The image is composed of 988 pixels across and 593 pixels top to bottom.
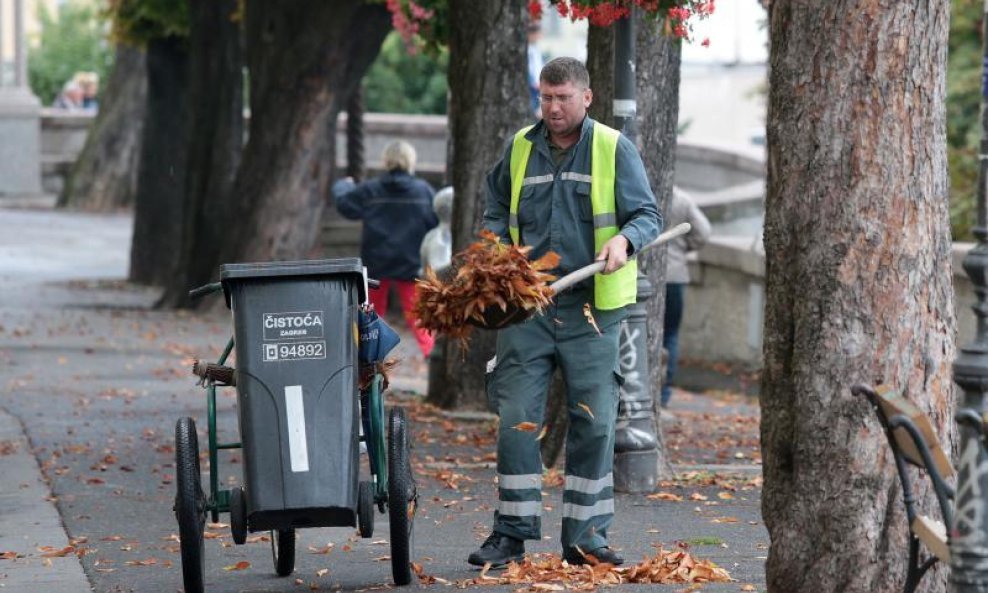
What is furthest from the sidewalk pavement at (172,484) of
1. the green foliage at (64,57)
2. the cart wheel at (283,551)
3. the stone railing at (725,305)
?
the green foliage at (64,57)

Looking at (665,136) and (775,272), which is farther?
(665,136)

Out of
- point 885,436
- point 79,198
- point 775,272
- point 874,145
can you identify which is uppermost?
point 874,145

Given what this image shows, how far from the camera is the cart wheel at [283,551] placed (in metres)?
7.11

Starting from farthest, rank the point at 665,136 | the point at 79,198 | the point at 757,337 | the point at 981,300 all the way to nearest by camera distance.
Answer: the point at 79,198, the point at 757,337, the point at 665,136, the point at 981,300

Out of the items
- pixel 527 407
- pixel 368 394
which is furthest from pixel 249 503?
pixel 527 407

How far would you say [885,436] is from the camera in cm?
539

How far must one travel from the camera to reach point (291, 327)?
21.7 feet

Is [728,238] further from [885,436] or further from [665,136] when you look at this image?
[885,436]

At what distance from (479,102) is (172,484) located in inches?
135

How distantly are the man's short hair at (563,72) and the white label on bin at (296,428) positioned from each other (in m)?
1.39

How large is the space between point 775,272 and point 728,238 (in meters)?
12.2

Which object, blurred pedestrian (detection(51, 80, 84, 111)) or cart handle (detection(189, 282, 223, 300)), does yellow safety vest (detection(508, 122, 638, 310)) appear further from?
blurred pedestrian (detection(51, 80, 84, 111))

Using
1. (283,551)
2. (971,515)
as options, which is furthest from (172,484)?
(971,515)

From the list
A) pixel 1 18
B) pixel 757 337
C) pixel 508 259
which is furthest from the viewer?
pixel 1 18
